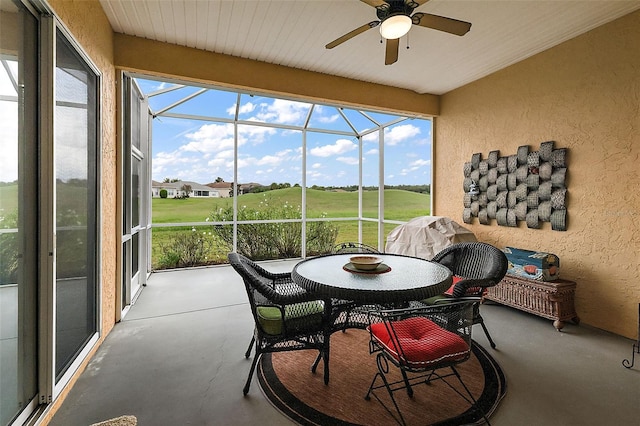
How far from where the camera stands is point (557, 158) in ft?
11.7

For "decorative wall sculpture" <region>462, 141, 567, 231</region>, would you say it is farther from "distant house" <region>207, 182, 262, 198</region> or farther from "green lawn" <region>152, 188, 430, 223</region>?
"distant house" <region>207, 182, 262, 198</region>

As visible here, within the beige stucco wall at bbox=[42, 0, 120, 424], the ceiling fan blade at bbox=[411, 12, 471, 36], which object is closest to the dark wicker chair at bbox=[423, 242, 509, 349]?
the ceiling fan blade at bbox=[411, 12, 471, 36]

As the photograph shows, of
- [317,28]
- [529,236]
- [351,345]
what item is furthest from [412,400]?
[317,28]

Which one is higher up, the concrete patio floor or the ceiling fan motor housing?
the ceiling fan motor housing

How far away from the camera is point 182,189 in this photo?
6.38 meters

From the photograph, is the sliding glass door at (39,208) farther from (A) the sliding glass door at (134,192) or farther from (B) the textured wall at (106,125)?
(A) the sliding glass door at (134,192)

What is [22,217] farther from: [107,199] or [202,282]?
[202,282]

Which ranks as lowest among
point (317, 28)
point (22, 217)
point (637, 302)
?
point (637, 302)

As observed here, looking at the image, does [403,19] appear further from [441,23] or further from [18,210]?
[18,210]

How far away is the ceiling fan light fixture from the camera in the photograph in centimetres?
223

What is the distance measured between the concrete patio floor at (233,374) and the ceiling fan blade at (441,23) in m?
2.73

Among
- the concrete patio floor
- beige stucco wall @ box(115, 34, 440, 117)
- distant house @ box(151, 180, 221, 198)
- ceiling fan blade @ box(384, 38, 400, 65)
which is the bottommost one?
the concrete patio floor

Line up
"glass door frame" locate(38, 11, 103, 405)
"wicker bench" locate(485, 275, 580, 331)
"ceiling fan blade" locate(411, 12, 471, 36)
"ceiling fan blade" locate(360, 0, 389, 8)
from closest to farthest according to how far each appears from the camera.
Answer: "glass door frame" locate(38, 11, 103, 405), "ceiling fan blade" locate(360, 0, 389, 8), "ceiling fan blade" locate(411, 12, 471, 36), "wicker bench" locate(485, 275, 580, 331)

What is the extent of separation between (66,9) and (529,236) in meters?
5.08
